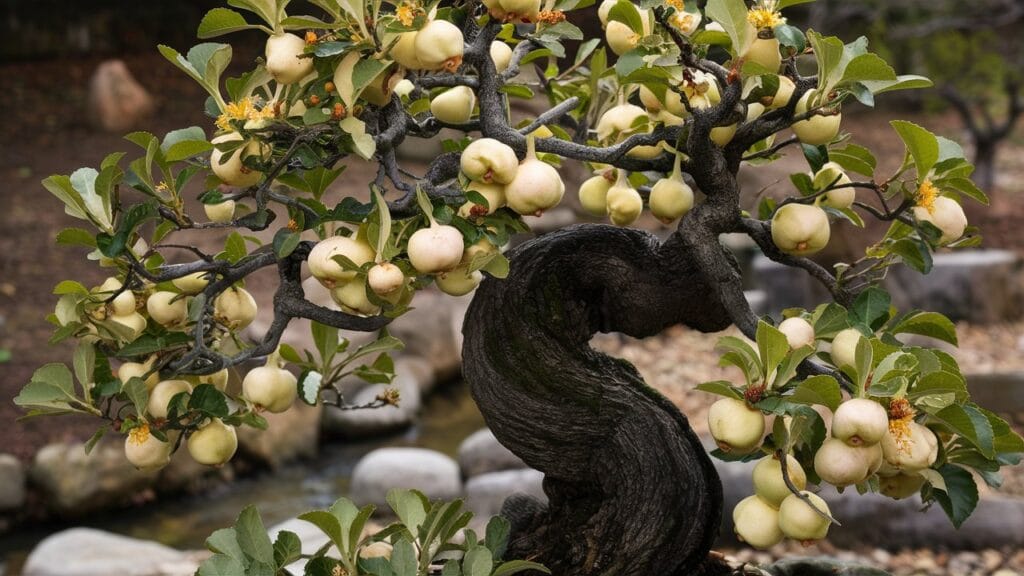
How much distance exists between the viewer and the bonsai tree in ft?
3.57

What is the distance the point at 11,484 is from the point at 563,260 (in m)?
2.85

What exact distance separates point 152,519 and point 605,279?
2.70 metres

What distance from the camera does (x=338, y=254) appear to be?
3.57 feet

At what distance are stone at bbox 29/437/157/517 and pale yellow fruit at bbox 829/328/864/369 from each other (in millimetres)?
2981

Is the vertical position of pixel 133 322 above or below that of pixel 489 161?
below

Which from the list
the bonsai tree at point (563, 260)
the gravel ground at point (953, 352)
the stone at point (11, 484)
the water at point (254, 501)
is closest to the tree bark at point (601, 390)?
the bonsai tree at point (563, 260)

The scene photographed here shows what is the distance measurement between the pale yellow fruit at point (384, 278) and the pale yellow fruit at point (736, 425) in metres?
0.36

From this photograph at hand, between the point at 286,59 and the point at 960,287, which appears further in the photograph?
the point at 960,287

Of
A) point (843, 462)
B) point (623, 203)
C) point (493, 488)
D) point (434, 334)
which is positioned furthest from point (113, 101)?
point (843, 462)

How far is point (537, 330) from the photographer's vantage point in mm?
1518

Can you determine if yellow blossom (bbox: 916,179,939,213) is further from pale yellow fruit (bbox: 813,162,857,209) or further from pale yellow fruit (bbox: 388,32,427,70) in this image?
pale yellow fruit (bbox: 388,32,427,70)

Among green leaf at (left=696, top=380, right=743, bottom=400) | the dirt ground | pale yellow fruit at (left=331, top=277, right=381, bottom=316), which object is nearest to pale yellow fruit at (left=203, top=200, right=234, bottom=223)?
pale yellow fruit at (left=331, top=277, right=381, bottom=316)

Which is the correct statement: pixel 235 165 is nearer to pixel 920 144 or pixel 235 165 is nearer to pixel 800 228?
pixel 800 228

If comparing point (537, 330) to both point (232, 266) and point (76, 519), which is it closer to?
point (232, 266)
